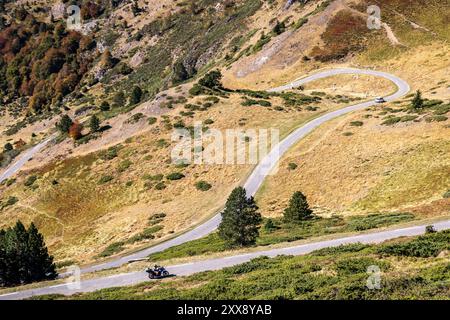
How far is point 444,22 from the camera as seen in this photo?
10369 centimetres

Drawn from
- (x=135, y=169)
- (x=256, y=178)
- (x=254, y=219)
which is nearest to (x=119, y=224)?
(x=135, y=169)

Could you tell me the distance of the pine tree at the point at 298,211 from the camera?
46.9 metres

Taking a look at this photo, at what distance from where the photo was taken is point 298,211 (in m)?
47.0

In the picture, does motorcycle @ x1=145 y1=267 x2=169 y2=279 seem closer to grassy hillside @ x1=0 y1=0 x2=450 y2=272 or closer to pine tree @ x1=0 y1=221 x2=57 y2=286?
grassy hillside @ x1=0 y1=0 x2=450 y2=272

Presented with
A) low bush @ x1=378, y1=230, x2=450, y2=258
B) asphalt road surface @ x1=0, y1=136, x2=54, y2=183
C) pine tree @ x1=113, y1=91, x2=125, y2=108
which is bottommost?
low bush @ x1=378, y1=230, x2=450, y2=258

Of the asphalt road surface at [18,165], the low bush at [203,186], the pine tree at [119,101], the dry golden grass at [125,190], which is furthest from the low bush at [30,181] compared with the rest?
the pine tree at [119,101]

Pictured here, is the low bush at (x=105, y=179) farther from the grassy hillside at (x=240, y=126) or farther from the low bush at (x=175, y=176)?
the low bush at (x=175, y=176)

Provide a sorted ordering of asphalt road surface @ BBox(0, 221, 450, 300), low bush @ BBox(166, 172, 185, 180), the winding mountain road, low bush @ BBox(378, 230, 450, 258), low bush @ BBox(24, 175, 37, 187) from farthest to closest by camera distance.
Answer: low bush @ BBox(24, 175, 37, 187), low bush @ BBox(166, 172, 185, 180), the winding mountain road, asphalt road surface @ BBox(0, 221, 450, 300), low bush @ BBox(378, 230, 450, 258)

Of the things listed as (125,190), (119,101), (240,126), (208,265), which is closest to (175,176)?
(125,190)

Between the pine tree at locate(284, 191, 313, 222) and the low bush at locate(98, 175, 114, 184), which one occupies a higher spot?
the low bush at locate(98, 175, 114, 184)

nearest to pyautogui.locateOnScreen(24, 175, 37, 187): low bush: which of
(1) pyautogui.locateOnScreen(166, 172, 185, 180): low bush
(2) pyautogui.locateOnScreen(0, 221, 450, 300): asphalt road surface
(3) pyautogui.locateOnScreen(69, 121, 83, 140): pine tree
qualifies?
(3) pyautogui.locateOnScreen(69, 121, 83, 140): pine tree

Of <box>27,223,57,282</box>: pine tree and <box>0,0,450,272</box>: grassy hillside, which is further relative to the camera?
<box>0,0,450,272</box>: grassy hillside

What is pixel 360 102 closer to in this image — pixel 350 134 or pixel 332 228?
pixel 350 134

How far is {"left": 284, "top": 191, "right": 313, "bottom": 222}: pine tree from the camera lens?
46.9m
